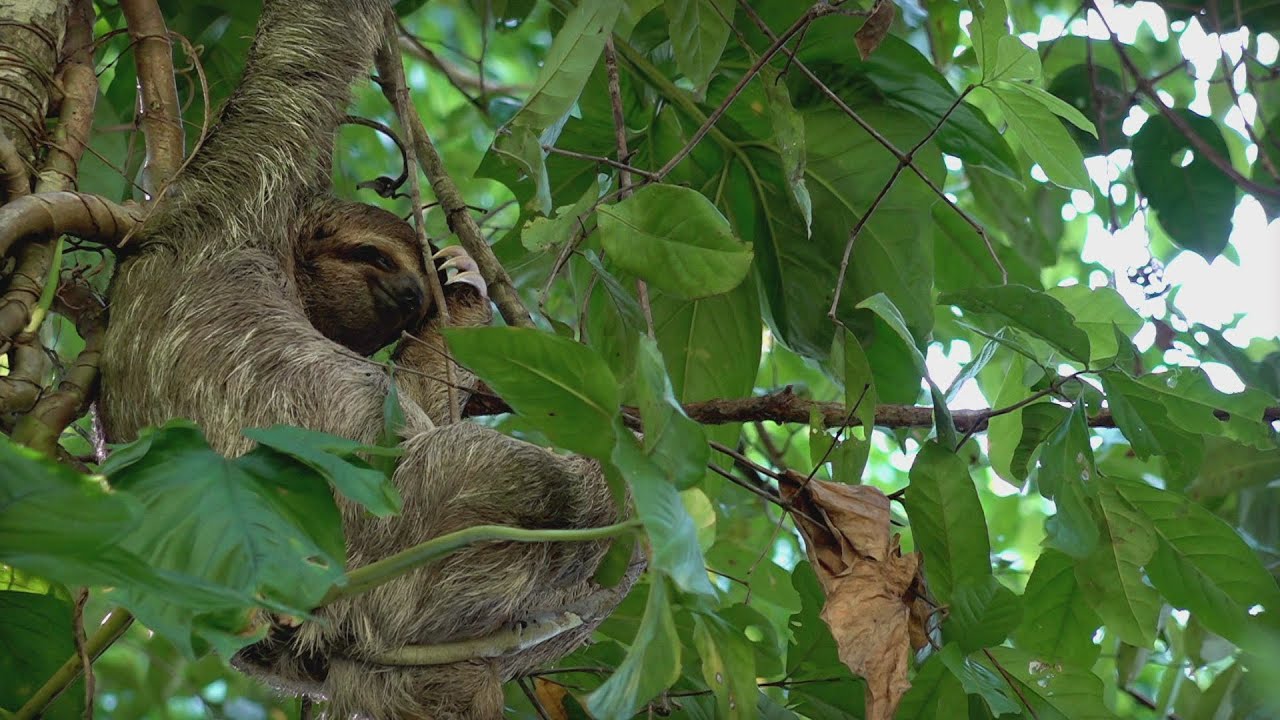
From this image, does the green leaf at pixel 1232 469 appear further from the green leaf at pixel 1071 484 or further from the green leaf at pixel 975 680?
the green leaf at pixel 975 680

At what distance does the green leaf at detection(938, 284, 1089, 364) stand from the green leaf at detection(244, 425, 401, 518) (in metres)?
1.68

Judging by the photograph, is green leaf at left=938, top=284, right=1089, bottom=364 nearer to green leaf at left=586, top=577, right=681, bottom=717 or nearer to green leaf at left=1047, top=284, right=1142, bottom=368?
green leaf at left=1047, top=284, right=1142, bottom=368

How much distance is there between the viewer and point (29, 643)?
3355 millimetres

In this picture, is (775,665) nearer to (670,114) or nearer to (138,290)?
(670,114)

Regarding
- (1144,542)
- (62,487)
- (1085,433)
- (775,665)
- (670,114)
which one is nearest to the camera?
(62,487)

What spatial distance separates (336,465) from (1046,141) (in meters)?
2.57

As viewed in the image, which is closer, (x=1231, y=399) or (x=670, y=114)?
(x=1231, y=399)

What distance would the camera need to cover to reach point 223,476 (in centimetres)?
226

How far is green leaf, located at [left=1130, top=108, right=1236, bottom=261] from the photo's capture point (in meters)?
5.61

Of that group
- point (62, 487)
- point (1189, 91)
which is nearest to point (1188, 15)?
point (1189, 91)

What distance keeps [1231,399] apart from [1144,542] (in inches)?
19.7

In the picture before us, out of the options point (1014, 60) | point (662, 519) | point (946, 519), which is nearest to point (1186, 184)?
point (1014, 60)

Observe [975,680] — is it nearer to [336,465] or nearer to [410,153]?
[336,465]

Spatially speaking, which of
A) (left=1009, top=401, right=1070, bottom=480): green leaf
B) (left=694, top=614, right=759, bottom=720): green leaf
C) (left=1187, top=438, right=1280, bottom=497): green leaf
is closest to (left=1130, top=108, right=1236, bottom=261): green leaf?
(left=1187, top=438, right=1280, bottom=497): green leaf
